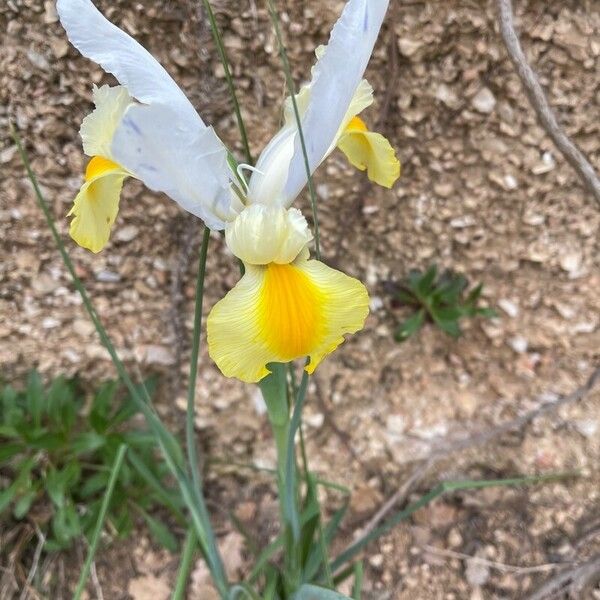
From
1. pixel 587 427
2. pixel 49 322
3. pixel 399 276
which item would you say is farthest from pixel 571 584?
pixel 49 322

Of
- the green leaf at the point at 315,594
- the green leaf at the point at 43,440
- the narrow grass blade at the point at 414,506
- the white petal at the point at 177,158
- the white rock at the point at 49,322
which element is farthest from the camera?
the white rock at the point at 49,322

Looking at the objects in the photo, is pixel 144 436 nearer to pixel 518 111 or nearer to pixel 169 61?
pixel 169 61

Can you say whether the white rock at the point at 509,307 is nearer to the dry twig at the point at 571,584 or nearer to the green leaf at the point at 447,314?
the green leaf at the point at 447,314

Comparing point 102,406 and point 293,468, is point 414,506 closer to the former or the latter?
point 293,468

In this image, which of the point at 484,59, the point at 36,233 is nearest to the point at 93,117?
the point at 36,233

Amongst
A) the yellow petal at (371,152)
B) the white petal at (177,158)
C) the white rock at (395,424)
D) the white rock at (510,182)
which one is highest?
the white rock at (510,182)

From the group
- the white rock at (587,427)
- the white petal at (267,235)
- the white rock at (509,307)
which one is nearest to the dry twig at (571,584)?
the white rock at (587,427)

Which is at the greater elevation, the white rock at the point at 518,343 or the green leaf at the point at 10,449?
the white rock at the point at 518,343
